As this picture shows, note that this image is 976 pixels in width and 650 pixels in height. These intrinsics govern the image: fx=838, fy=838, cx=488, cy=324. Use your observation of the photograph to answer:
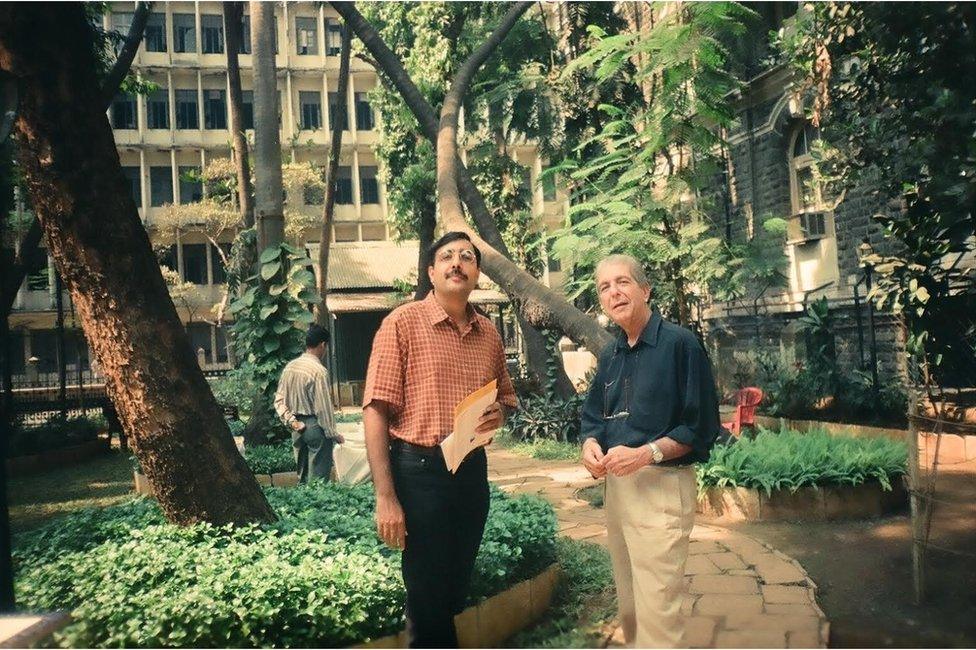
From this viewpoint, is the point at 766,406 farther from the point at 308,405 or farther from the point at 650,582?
the point at 650,582

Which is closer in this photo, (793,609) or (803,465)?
(793,609)

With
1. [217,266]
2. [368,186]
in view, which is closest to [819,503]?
[217,266]

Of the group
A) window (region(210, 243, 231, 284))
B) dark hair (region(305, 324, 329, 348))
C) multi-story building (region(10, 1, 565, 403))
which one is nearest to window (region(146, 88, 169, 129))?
multi-story building (region(10, 1, 565, 403))

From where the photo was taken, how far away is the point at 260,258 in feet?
33.3

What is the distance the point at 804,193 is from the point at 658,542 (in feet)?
55.7

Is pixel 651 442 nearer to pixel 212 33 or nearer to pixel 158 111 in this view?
pixel 158 111

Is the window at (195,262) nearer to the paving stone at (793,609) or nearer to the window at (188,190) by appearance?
the window at (188,190)

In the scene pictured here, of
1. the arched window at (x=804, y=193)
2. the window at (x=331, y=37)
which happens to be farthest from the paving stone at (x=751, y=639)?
the window at (x=331, y=37)

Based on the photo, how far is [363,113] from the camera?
40.8 metres

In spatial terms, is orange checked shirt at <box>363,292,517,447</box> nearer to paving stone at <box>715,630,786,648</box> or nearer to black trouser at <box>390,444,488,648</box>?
black trouser at <box>390,444,488,648</box>

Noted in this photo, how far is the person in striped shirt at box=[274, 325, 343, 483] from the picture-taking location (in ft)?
25.6

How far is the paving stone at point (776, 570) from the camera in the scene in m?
5.10

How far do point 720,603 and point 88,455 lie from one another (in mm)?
12585

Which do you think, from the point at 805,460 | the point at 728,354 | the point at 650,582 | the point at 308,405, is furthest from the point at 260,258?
the point at 728,354
